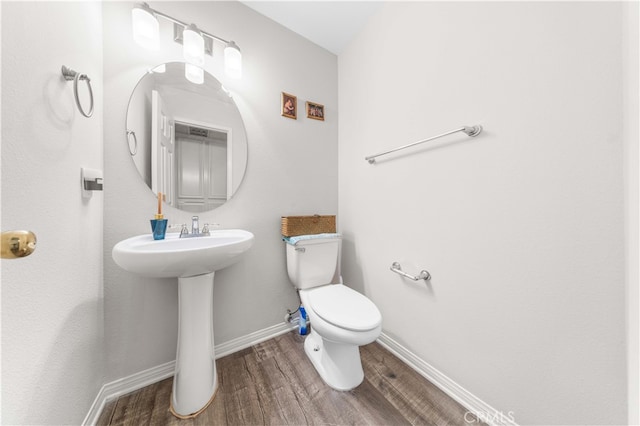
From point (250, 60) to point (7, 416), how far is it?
1.71m

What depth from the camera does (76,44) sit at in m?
0.77

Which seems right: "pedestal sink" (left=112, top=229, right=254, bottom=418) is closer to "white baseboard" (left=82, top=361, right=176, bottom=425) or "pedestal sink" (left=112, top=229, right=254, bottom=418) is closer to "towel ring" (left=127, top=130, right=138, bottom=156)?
"white baseboard" (left=82, top=361, right=176, bottom=425)

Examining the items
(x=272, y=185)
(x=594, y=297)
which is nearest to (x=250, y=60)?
(x=272, y=185)

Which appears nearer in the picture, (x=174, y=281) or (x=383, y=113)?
(x=174, y=281)

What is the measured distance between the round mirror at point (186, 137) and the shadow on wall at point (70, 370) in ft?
1.94

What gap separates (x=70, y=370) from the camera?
0.73m

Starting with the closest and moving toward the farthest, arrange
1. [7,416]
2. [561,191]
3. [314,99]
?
[7,416], [561,191], [314,99]

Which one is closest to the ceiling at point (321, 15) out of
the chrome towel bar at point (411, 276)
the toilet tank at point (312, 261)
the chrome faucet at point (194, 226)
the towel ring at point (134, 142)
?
the towel ring at point (134, 142)

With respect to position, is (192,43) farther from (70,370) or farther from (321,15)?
(70,370)

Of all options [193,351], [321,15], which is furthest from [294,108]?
[193,351]

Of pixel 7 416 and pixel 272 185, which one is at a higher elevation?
pixel 272 185

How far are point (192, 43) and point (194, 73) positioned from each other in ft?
0.44

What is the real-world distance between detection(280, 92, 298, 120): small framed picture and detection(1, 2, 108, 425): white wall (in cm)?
91

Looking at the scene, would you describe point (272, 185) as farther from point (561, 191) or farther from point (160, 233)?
point (561, 191)
